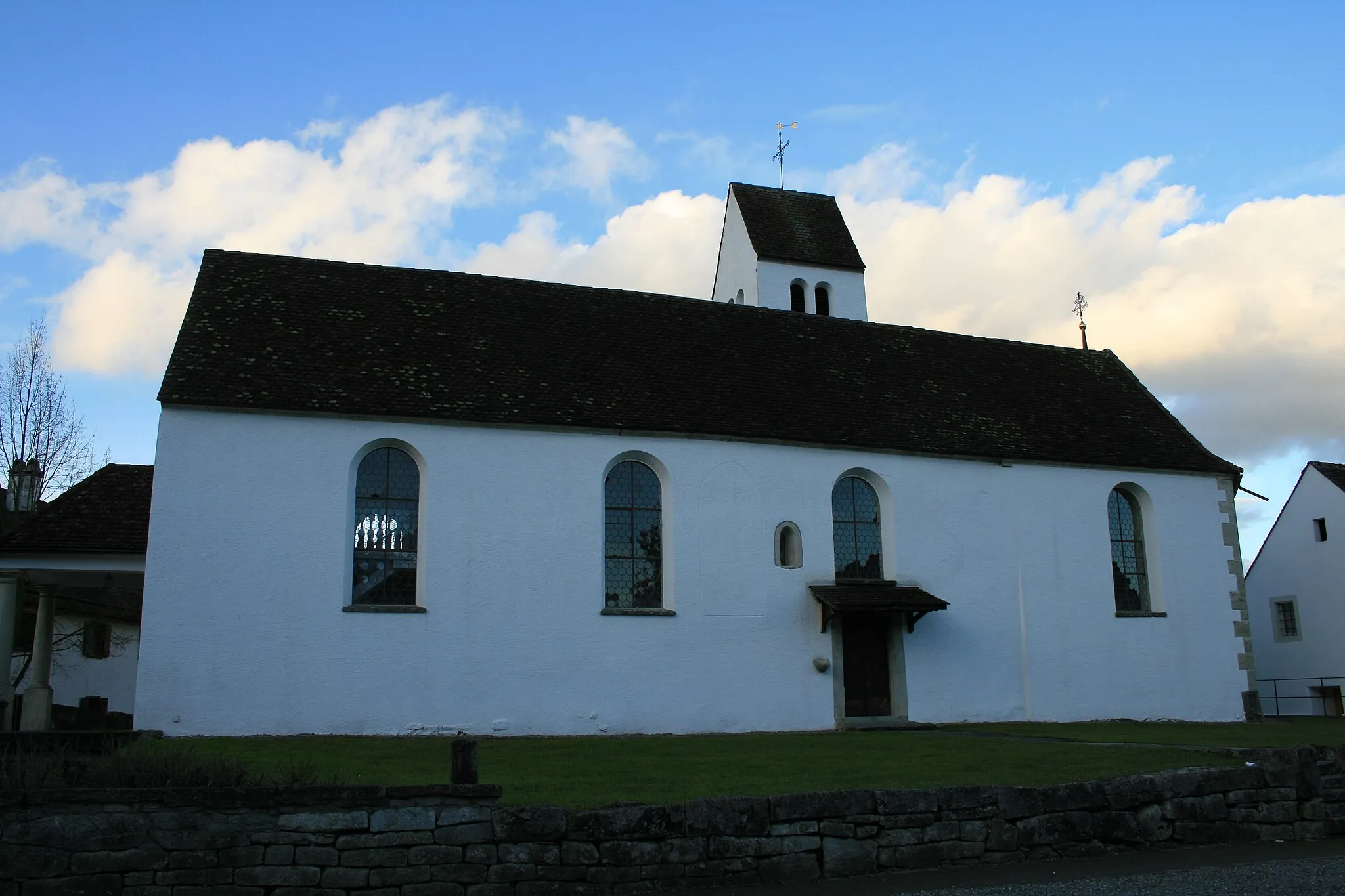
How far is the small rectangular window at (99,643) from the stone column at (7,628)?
1433 cm

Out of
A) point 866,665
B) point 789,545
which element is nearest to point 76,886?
point 789,545

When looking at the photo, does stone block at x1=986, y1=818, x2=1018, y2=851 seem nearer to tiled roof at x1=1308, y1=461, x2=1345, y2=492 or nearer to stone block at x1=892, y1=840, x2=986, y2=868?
stone block at x1=892, y1=840, x2=986, y2=868

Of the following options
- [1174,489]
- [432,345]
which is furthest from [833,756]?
[1174,489]

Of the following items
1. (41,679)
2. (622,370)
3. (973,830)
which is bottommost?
(973,830)

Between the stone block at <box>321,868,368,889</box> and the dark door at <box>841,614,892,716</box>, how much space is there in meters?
14.2

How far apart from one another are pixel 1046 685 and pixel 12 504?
103 ft

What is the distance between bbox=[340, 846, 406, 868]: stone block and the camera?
8.91 metres

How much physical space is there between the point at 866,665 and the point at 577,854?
45.4 feet

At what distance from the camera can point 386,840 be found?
9.00 metres

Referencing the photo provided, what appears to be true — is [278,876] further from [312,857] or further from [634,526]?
[634,526]

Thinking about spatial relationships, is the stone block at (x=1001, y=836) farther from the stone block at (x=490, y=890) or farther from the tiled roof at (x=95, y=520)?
the tiled roof at (x=95, y=520)

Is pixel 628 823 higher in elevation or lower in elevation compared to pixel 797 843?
higher

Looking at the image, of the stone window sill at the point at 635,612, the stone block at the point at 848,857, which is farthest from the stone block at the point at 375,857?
the stone window sill at the point at 635,612

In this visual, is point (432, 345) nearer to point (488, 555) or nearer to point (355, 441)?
point (355, 441)
